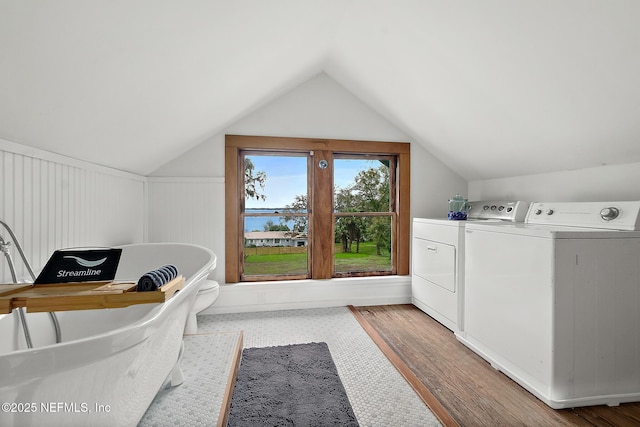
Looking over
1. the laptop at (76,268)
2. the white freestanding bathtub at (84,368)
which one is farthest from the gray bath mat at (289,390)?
the laptop at (76,268)

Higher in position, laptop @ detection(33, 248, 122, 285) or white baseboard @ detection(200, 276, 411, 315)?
laptop @ detection(33, 248, 122, 285)

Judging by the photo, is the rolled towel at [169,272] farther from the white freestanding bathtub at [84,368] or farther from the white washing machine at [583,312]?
the white washing machine at [583,312]

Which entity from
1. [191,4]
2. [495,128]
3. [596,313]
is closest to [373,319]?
[596,313]

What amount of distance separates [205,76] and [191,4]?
61 cm

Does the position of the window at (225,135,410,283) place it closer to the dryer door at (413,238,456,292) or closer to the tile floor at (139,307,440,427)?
the dryer door at (413,238,456,292)

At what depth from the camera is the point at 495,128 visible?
2.30 metres

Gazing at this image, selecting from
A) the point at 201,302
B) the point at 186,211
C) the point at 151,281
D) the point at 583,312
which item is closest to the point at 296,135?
the point at 186,211

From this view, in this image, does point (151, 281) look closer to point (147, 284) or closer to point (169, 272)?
point (147, 284)

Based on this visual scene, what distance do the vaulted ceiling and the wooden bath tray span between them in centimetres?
71

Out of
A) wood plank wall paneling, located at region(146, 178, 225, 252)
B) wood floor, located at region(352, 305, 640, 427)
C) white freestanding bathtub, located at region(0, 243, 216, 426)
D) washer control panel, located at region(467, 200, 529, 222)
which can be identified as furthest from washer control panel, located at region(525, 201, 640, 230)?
wood plank wall paneling, located at region(146, 178, 225, 252)

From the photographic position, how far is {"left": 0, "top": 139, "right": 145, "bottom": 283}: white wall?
1.38 meters

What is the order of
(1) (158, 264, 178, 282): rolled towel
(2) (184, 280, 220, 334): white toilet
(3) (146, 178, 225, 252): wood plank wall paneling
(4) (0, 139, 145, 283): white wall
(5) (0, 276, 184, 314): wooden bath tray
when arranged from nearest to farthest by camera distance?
(5) (0, 276, 184, 314): wooden bath tray → (1) (158, 264, 178, 282): rolled towel → (4) (0, 139, 145, 283): white wall → (2) (184, 280, 220, 334): white toilet → (3) (146, 178, 225, 252): wood plank wall paneling

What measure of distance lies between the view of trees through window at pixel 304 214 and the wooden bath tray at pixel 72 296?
2052 mm

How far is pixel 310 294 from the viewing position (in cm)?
308
